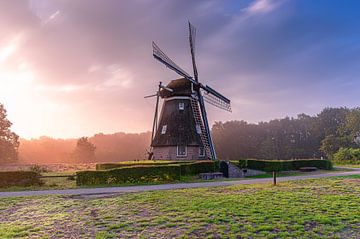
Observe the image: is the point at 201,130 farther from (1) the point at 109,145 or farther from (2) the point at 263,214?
(1) the point at 109,145

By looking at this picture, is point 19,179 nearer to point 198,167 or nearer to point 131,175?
point 131,175

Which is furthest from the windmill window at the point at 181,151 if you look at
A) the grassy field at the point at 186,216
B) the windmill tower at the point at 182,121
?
the grassy field at the point at 186,216

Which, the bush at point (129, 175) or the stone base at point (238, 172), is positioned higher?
the bush at point (129, 175)

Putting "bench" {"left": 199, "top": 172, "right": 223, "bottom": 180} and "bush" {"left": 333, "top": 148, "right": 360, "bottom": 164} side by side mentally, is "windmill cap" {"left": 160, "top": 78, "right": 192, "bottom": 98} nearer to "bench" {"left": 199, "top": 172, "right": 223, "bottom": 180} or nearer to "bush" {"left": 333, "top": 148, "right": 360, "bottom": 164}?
"bench" {"left": 199, "top": 172, "right": 223, "bottom": 180}

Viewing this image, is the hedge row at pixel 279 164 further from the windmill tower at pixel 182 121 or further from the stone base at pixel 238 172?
the windmill tower at pixel 182 121

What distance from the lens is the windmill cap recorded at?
28070 millimetres

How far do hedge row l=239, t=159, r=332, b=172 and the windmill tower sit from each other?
3.20 meters

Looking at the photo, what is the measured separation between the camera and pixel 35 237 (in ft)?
21.4

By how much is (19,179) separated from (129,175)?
235 inches

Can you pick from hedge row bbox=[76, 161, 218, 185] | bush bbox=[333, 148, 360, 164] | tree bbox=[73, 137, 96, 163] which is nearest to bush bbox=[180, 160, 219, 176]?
hedge row bbox=[76, 161, 218, 185]

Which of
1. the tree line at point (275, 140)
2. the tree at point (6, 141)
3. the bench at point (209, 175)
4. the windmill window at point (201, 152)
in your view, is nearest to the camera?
the bench at point (209, 175)

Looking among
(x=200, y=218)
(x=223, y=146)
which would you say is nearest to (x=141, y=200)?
(x=200, y=218)

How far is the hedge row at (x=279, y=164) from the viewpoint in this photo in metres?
26.7

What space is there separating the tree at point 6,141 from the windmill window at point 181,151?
28527mm
